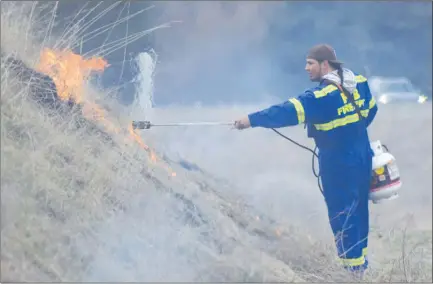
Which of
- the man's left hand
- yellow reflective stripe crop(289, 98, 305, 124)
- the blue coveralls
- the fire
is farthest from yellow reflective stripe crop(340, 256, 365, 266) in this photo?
the fire

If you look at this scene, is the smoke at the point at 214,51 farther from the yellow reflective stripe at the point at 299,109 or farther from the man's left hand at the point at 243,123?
the yellow reflective stripe at the point at 299,109

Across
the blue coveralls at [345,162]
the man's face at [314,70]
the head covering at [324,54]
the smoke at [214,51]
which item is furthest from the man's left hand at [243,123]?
the head covering at [324,54]

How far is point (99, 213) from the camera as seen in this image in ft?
10.7

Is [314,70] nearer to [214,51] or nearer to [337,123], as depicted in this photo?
[337,123]

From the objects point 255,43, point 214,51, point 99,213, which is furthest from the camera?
point 255,43

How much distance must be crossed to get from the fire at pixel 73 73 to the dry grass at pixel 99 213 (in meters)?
0.05

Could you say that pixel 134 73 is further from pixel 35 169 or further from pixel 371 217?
pixel 371 217

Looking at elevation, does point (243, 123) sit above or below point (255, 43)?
below

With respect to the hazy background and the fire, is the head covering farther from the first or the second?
the fire

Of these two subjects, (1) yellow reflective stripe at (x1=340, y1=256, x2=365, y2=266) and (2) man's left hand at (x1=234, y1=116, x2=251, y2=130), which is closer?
(2) man's left hand at (x1=234, y1=116, x2=251, y2=130)

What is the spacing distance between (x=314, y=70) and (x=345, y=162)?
0.57 m

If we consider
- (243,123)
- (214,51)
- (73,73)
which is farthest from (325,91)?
(73,73)

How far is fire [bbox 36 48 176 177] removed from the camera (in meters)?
3.34

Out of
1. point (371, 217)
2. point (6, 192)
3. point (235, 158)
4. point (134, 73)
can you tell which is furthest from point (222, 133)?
point (6, 192)
